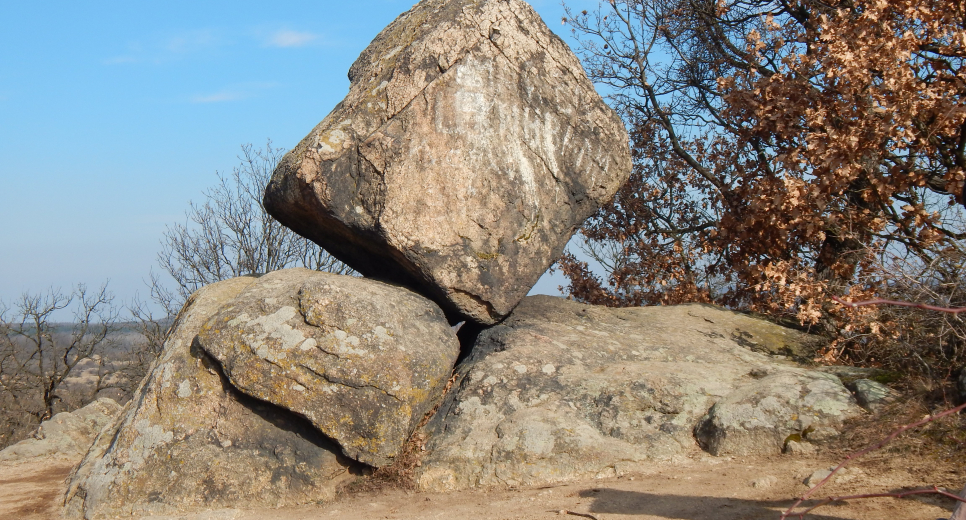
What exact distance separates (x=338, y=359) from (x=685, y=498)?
8.98 feet

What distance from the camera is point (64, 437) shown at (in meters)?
8.98

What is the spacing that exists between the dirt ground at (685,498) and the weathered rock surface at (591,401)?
20 centimetres

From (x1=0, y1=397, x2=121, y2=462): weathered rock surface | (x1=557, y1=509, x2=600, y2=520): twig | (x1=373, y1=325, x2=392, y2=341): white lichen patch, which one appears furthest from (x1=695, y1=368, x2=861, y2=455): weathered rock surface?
(x1=0, y1=397, x2=121, y2=462): weathered rock surface

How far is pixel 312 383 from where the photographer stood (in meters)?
5.75

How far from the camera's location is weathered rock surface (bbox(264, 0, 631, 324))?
6551 millimetres

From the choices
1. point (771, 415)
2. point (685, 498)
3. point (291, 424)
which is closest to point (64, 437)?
point (291, 424)

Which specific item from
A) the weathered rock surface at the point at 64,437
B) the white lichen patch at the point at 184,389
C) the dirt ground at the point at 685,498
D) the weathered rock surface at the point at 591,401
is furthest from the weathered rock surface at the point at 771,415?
the weathered rock surface at the point at 64,437

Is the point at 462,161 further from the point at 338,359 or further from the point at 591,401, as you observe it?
the point at 591,401

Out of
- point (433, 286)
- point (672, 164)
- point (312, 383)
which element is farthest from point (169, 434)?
point (672, 164)

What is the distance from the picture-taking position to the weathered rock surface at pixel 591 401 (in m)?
5.54

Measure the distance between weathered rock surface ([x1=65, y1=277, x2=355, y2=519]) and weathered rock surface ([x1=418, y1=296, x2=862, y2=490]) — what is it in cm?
99

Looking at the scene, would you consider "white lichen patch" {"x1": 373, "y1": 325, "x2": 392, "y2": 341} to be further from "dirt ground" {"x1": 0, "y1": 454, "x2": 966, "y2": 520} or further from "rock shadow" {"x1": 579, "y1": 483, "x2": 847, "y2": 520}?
"rock shadow" {"x1": 579, "y1": 483, "x2": 847, "y2": 520}

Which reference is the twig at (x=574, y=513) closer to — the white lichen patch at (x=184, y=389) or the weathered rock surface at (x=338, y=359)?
the weathered rock surface at (x=338, y=359)

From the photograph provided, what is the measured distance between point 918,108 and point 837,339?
7.98 feet
